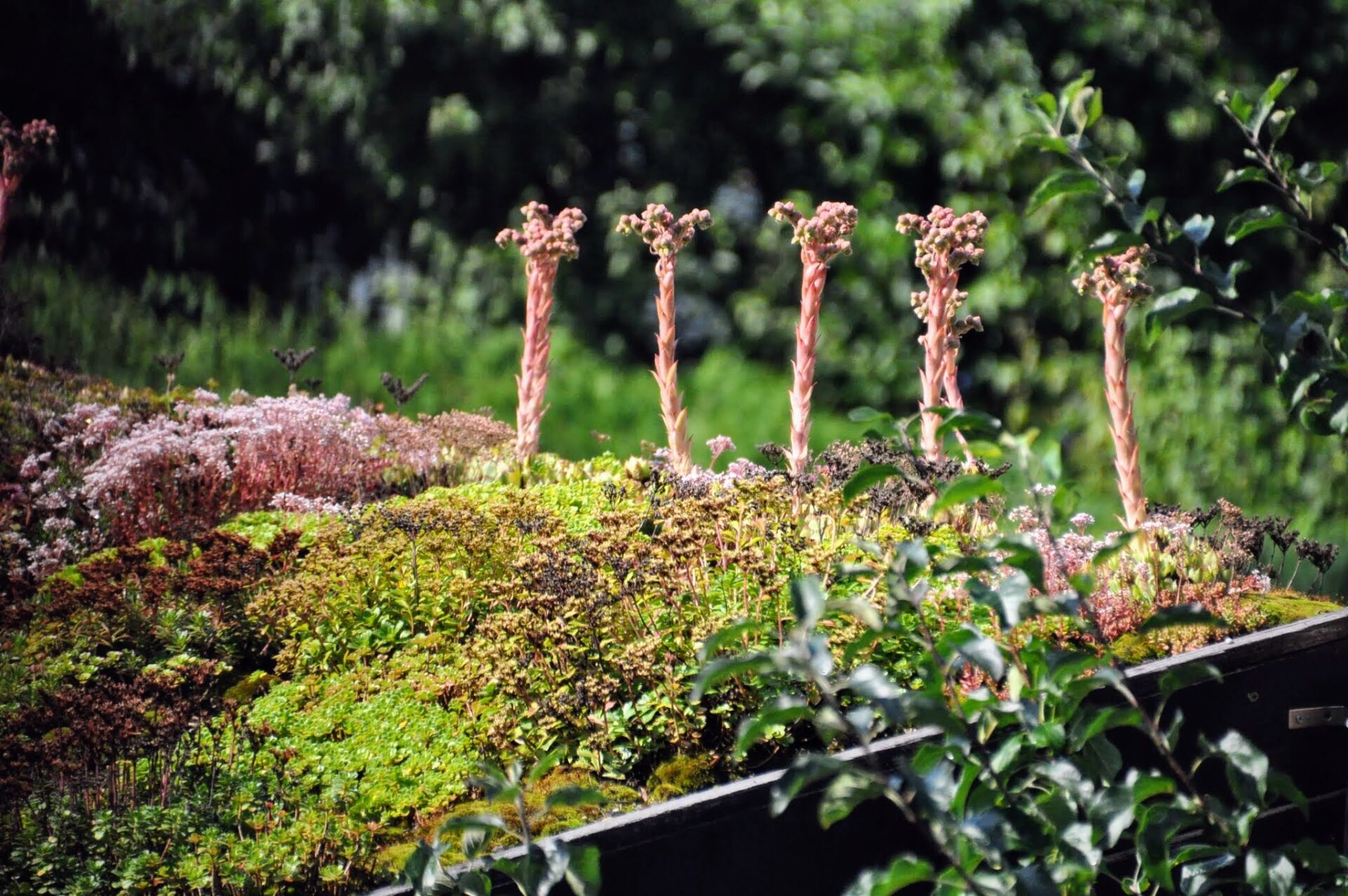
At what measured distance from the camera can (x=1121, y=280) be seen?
15.6 feet

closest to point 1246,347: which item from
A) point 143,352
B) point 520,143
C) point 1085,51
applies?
point 1085,51

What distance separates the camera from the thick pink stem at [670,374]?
5.36 m

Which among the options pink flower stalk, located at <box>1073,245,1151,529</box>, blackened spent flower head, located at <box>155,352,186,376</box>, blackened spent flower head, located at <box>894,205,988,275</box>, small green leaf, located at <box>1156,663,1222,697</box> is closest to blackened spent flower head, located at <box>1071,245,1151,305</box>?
pink flower stalk, located at <box>1073,245,1151,529</box>

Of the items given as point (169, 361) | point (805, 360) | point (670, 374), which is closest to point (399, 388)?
point (169, 361)

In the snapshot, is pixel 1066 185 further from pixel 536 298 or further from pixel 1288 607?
pixel 536 298

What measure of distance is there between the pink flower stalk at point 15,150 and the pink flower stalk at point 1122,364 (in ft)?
16.5

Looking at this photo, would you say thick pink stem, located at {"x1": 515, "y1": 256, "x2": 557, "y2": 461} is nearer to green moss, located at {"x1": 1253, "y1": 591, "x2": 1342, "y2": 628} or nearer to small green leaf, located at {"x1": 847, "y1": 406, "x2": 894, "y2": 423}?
green moss, located at {"x1": 1253, "y1": 591, "x2": 1342, "y2": 628}

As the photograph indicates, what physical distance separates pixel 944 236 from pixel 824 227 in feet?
1.53

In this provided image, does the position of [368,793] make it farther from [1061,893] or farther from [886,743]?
[1061,893]

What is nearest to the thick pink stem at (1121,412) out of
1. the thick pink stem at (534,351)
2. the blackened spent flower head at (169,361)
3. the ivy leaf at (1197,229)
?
the thick pink stem at (534,351)

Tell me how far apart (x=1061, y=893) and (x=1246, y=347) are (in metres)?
7.08

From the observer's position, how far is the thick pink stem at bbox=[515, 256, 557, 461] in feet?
18.8

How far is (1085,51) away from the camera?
8.69m

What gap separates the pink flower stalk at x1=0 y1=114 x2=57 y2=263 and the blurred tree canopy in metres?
0.71
